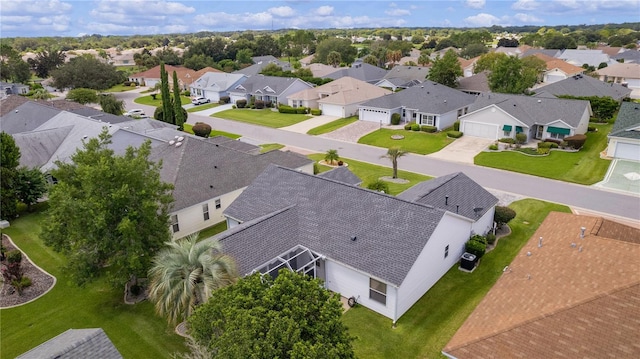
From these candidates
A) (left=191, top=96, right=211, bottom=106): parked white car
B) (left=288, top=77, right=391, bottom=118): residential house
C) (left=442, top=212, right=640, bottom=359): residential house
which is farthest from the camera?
(left=191, top=96, right=211, bottom=106): parked white car

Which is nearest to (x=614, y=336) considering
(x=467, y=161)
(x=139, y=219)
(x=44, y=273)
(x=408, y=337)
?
(x=408, y=337)

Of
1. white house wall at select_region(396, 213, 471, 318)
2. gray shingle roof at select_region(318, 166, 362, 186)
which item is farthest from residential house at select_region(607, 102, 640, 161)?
gray shingle roof at select_region(318, 166, 362, 186)

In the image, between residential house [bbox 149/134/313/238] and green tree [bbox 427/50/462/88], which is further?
green tree [bbox 427/50/462/88]

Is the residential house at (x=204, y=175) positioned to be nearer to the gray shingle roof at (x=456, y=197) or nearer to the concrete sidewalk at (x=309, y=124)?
the gray shingle roof at (x=456, y=197)

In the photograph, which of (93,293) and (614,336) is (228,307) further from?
(93,293)

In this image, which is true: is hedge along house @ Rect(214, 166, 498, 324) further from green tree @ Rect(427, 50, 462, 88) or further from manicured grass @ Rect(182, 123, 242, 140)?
green tree @ Rect(427, 50, 462, 88)

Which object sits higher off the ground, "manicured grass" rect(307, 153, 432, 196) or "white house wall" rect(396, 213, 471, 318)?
"white house wall" rect(396, 213, 471, 318)

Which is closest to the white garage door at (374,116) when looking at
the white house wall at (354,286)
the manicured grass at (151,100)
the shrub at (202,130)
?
the shrub at (202,130)
